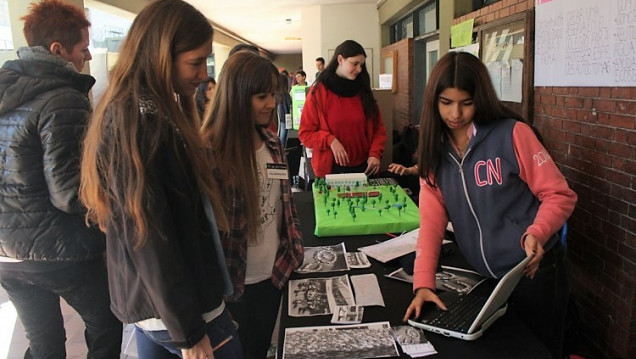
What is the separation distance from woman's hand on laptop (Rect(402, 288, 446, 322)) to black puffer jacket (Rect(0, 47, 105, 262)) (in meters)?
1.04

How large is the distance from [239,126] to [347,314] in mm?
579

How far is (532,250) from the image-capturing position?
121cm

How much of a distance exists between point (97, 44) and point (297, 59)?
68.9 feet

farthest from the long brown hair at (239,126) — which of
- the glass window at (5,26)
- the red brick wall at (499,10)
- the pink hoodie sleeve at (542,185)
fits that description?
the glass window at (5,26)

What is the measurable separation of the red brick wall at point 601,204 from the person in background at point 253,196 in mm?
1236

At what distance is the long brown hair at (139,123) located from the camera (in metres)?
0.91

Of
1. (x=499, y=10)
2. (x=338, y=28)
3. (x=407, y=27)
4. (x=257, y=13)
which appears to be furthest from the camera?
(x=257, y=13)

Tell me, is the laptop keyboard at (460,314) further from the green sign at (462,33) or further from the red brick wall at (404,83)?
the red brick wall at (404,83)

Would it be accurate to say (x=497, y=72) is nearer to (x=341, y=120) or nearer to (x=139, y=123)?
(x=341, y=120)

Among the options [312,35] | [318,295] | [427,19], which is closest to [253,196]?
[318,295]

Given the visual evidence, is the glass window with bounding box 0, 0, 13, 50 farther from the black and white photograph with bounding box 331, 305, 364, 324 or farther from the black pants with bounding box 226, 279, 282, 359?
the black and white photograph with bounding box 331, 305, 364, 324

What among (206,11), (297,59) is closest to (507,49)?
(206,11)

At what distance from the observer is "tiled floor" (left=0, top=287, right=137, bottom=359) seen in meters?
2.39

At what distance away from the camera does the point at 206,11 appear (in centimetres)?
853
